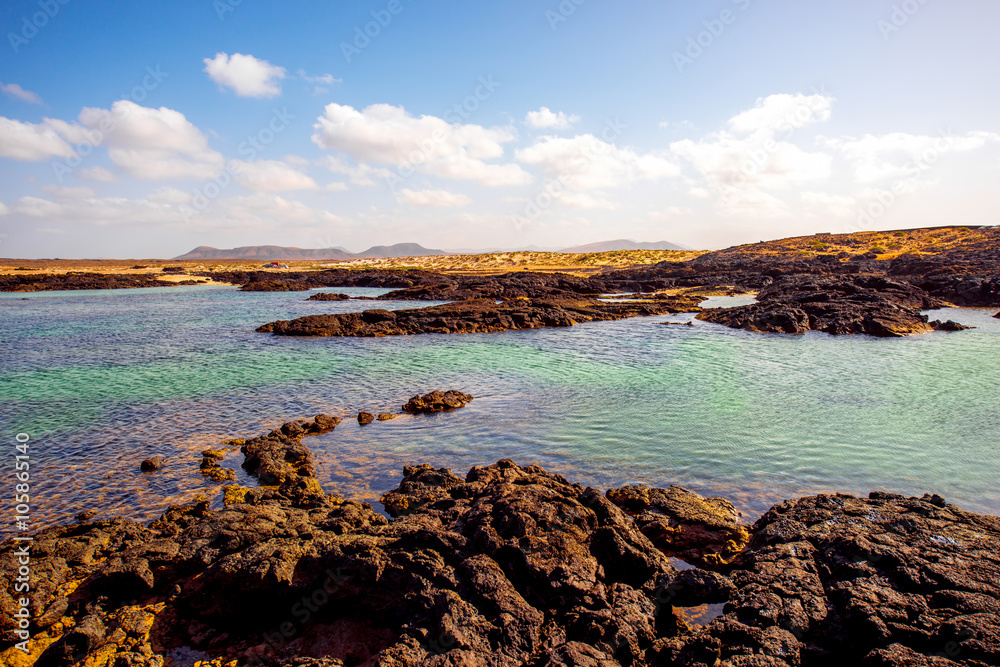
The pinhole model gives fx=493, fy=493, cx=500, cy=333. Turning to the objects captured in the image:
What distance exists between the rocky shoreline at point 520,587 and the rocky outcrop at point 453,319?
1001 inches

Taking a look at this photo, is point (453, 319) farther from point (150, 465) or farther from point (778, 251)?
point (778, 251)

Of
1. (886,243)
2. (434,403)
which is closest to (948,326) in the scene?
(434,403)

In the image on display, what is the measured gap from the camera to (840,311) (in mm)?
34406

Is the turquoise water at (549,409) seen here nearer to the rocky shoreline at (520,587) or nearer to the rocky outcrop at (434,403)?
the rocky outcrop at (434,403)

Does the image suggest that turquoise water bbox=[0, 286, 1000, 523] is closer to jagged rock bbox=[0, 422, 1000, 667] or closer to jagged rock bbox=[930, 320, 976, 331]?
jagged rock bbox=[930, 320, 976, 331]

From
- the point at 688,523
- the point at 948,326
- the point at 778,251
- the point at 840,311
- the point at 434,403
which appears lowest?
the point at 688,523

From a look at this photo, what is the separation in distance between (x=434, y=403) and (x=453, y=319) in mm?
19890

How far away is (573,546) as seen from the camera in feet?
22.9

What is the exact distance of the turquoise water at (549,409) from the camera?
11219 millimetres

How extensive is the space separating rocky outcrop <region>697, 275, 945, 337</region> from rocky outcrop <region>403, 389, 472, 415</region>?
24492mm

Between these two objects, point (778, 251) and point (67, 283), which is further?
point (778, 251)

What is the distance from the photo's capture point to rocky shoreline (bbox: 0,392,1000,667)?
5523 mm

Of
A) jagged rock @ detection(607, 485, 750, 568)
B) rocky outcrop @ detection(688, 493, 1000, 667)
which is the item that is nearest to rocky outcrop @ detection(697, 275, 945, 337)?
jagged rock @ detection(607, 485, 750, 568)

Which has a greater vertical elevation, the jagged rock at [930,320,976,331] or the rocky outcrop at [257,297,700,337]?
the rocky outcrop at [257,297,700,337]
